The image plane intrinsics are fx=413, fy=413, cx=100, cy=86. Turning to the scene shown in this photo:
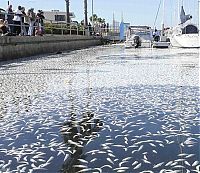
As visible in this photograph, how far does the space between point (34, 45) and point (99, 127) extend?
63.2 feet

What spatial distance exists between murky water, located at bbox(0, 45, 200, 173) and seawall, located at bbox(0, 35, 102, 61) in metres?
8.95

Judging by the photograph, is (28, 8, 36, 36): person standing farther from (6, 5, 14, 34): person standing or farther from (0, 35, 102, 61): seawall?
(6, 5, 14, 34): person standing

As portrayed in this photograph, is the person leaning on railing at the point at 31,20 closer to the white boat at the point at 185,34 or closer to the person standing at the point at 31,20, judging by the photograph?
the person standing at the point at 31,20

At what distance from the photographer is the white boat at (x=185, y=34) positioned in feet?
126

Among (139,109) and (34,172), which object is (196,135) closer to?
(139,109)

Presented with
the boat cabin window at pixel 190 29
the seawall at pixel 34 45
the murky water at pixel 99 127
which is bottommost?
the murky water at pixel 99 127

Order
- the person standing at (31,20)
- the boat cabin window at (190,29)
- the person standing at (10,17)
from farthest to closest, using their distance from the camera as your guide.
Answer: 1. the boat cabin window at (190,29)
2. the person standing at (31,20)
3. the person standing at (10,17)

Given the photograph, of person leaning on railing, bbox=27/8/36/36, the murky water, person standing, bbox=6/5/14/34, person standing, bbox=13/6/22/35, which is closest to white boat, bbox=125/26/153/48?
person leaning on railing, bbox=27/8/36/36

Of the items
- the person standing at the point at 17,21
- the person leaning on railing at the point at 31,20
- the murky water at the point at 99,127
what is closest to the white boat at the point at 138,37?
the person leaning on railing at the point at 31,20

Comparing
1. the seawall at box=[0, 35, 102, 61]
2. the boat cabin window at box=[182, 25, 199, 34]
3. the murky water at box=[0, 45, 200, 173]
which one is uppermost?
the boat cabin window at box=[182, 25, 199, 34]

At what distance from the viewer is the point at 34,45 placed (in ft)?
82.1

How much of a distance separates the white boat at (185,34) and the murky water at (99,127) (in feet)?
91.4

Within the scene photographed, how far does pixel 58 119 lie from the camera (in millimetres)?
7027

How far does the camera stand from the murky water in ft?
15.5
